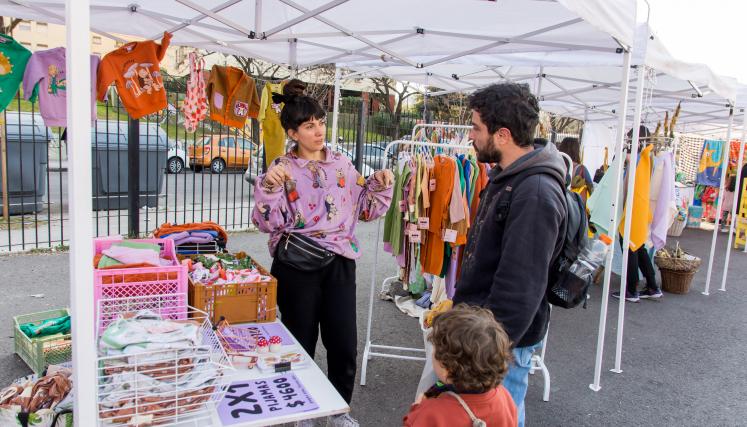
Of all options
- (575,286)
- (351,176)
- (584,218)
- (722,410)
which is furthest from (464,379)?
(722,410)

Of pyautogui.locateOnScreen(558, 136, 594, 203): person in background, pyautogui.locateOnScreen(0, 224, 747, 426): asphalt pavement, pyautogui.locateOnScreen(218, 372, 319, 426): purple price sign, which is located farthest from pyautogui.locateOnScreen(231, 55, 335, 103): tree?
pyautogui.locateOnScreen(218, 372, 319, 426): purple price sign

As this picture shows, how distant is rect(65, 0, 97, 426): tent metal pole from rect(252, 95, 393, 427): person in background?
1190mm

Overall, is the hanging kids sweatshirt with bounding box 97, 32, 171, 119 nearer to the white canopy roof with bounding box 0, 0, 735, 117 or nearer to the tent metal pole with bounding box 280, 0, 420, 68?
the white canopy roof with bounding box 0, 0, 735, 117

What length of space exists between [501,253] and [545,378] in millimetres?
2353

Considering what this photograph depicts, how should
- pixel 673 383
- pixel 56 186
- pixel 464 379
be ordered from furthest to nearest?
1. pixel 56 186
2. pixel 673 383
3. pixel 464 379

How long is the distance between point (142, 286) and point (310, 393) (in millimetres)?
895

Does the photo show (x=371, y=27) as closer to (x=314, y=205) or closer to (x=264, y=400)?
(x=314, y=205)

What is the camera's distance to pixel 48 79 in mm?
3693

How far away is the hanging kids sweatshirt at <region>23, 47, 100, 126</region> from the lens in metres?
3.64

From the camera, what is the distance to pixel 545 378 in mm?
3812

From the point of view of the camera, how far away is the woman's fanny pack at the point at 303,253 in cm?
274

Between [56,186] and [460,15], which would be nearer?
[460,15]

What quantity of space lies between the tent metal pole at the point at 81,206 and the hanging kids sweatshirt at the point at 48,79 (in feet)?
8.15

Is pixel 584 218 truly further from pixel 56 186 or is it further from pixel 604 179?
pixel 56 186
